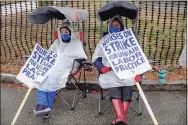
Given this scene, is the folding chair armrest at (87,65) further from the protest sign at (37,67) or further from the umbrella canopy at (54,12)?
the umbrella canopy at (54,12)

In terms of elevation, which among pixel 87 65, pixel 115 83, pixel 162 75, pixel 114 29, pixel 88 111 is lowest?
pixel 88 111

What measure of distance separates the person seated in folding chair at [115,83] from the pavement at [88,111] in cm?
36

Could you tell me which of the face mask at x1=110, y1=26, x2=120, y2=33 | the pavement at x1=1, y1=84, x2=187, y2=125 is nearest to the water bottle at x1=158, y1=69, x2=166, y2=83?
the pavement at x1=1, y1=84, x2=187, y2=125

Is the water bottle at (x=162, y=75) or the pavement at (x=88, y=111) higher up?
→ the water bottle at (x=162, y=75)

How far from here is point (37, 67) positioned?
18.3ft

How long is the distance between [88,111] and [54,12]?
1561mm

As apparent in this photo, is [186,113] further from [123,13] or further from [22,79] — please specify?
[22,79]

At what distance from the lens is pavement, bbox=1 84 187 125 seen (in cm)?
551

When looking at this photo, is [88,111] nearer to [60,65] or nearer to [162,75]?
[60,65]

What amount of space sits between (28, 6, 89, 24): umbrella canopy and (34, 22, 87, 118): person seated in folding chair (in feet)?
0.93

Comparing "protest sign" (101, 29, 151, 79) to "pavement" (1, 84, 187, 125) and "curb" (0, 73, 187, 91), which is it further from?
"curb" (0, 73, 187, 91)

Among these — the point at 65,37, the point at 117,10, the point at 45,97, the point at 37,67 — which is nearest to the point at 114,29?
the point at 117,10

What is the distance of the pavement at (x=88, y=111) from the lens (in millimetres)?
5508

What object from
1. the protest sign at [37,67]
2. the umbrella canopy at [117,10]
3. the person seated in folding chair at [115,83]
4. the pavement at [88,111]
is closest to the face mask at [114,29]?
the person seated in folding chair at [115,83]
